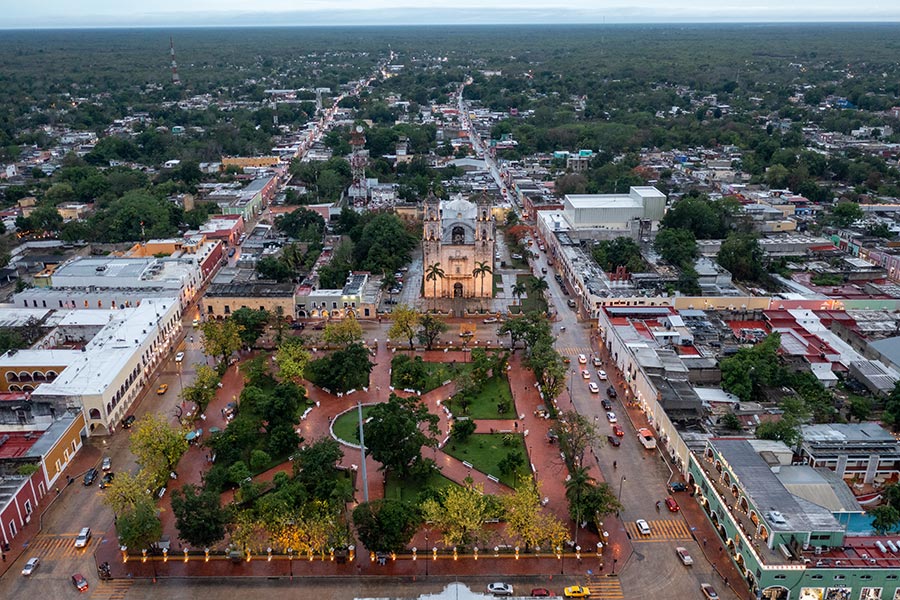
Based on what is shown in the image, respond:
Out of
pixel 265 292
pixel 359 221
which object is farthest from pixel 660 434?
pixel 359 221

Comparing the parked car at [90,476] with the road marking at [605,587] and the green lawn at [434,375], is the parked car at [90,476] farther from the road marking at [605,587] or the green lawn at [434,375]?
the road marking at [605,587]

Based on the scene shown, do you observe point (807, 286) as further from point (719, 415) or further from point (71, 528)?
point (71, 528)

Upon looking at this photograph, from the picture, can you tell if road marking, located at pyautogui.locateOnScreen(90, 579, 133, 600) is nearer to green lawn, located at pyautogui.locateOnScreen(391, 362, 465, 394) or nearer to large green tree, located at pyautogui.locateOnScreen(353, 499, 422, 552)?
large green tree, located at pyautogui.locateOnScreen(353, 499, 422, 552)

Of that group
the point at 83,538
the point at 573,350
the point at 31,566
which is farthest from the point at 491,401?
the point at 31,566

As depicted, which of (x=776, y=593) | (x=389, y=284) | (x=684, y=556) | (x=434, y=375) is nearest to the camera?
(x=776, y=593)

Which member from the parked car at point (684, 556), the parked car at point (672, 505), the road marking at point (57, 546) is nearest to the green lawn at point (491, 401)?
the parked car at point (672, 505)

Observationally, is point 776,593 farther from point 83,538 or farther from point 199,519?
point 83,538

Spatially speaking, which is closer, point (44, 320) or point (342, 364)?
point (342, 364)
